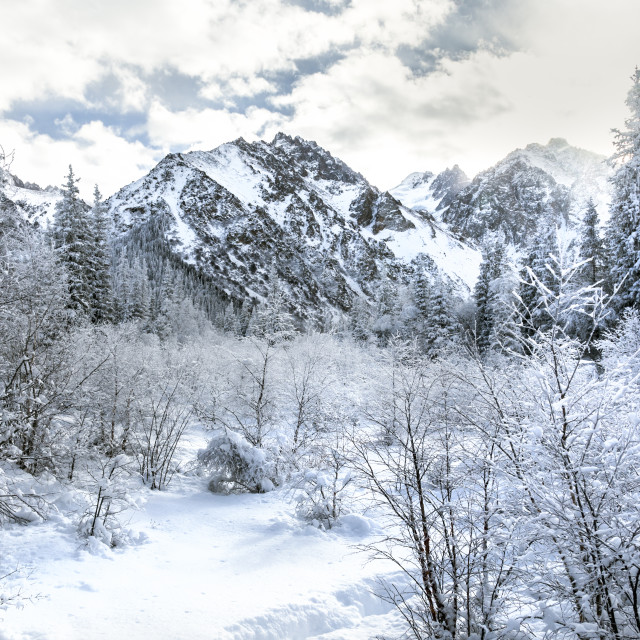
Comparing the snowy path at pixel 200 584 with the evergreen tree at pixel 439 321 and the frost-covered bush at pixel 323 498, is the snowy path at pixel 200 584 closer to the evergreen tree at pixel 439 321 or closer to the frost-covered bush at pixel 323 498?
the frost-covered bush at pixel 323 498

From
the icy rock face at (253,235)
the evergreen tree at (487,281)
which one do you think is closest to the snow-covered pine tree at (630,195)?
the evergreen tree at (487,281)

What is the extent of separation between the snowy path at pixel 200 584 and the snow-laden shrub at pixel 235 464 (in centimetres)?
245

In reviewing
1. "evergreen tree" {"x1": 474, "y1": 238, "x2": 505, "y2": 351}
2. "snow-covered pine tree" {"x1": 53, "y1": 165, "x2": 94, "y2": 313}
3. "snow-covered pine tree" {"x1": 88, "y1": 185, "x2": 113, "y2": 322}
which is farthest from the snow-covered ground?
"evergreen tree" {"x1": 474, "y1": 238, "x2": 505, "y2": 351}

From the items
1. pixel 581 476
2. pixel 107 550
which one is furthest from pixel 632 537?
pixel 107 550

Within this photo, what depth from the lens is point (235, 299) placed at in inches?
4759

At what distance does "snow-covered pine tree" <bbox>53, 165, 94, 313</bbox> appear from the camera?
75.0ft

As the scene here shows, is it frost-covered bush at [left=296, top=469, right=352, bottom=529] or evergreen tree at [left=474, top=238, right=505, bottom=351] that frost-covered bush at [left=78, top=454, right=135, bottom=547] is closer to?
frost-covered bush at [left=296, top=469, right=352, bottom=529]

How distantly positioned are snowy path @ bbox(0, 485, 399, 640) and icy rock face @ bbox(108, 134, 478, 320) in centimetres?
11531

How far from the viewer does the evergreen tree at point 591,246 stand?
25673 mm

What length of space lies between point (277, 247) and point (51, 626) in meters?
157

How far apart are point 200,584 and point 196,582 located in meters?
0.13

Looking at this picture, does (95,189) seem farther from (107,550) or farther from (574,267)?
(574,267)

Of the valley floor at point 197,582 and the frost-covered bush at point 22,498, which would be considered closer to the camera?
the valley floor at point 197,582

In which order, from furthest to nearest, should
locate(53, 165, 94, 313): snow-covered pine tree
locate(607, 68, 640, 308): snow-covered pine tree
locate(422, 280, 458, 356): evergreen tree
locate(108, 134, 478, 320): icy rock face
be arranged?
locate(108, 134, 478, 320): icy rock face → locate(422, 280, 458, 356): evergreen tree → locate(53, 165, 94, 313): snow-covered pine tree → locate(607, 68, 640, 308): snow-covered pine tree
